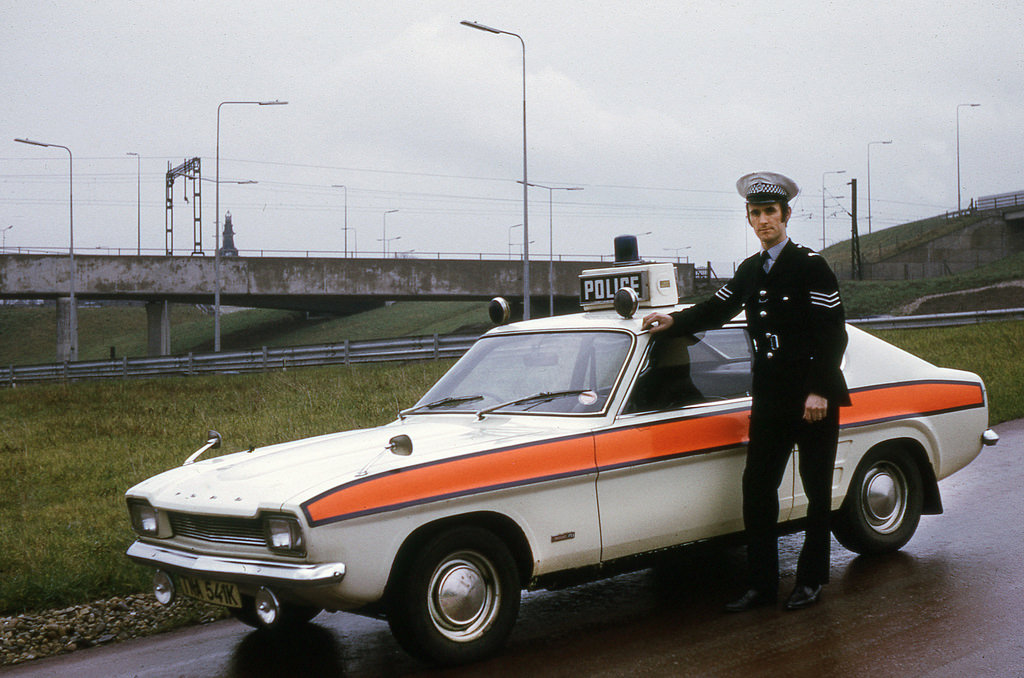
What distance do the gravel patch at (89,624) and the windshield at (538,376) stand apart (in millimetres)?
1754

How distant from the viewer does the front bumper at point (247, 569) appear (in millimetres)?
4129

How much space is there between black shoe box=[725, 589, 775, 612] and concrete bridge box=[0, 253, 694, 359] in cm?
5464

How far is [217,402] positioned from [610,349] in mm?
17148

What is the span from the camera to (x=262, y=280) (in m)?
58.9

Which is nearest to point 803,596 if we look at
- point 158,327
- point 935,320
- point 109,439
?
point 109,439

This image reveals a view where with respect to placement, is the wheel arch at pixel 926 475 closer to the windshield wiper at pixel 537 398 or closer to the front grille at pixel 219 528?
the windshield wiper at pixel 537 398

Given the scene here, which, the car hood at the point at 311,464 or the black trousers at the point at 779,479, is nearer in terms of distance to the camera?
the car hood at the point at 311,464

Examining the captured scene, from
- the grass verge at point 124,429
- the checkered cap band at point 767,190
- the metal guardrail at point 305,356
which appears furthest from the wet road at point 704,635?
the metal guardrail at point 305,356

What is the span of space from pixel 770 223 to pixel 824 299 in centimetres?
51

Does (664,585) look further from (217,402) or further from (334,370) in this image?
(334,370)

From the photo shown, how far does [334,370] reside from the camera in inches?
1156

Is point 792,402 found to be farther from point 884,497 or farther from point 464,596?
point 464,596

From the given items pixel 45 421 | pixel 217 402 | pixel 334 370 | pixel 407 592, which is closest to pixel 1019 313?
pixel 334 370

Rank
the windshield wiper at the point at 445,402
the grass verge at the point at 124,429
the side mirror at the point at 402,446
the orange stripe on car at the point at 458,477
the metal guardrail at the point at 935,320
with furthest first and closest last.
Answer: the metal guardrail at the point at 935,320 < the grass verge at the point at 124,429 < the windshield wiper at the point at 445,402 < the side mirror at the point at 402,446 < the orange stripe on car at the point at 458,477
